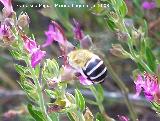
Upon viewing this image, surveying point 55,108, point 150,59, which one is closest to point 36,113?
point 55,108

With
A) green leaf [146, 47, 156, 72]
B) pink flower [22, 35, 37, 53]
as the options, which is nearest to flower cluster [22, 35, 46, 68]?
pink flower [22, 35, 37, 53]

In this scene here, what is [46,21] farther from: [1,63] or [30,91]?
[30,91]

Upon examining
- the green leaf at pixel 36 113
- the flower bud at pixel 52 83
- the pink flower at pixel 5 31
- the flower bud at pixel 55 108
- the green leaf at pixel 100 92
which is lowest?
the green leaf at pixel 100 92

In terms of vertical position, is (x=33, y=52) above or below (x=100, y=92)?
above

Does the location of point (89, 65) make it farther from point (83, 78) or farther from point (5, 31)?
point (5, 31)

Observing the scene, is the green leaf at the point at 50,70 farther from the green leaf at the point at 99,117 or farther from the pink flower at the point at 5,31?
the green leaf at the point at 99,117

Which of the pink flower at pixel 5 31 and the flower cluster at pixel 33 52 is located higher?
the pink flower at pixel 5 31

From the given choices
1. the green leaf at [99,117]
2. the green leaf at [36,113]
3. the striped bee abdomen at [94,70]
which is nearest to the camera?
the striped bee abdomen at [94,70]

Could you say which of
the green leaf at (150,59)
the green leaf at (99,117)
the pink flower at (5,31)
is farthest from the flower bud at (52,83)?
the green leaf at (150,59)

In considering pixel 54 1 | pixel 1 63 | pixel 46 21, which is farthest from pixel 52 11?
pixel 46 21
